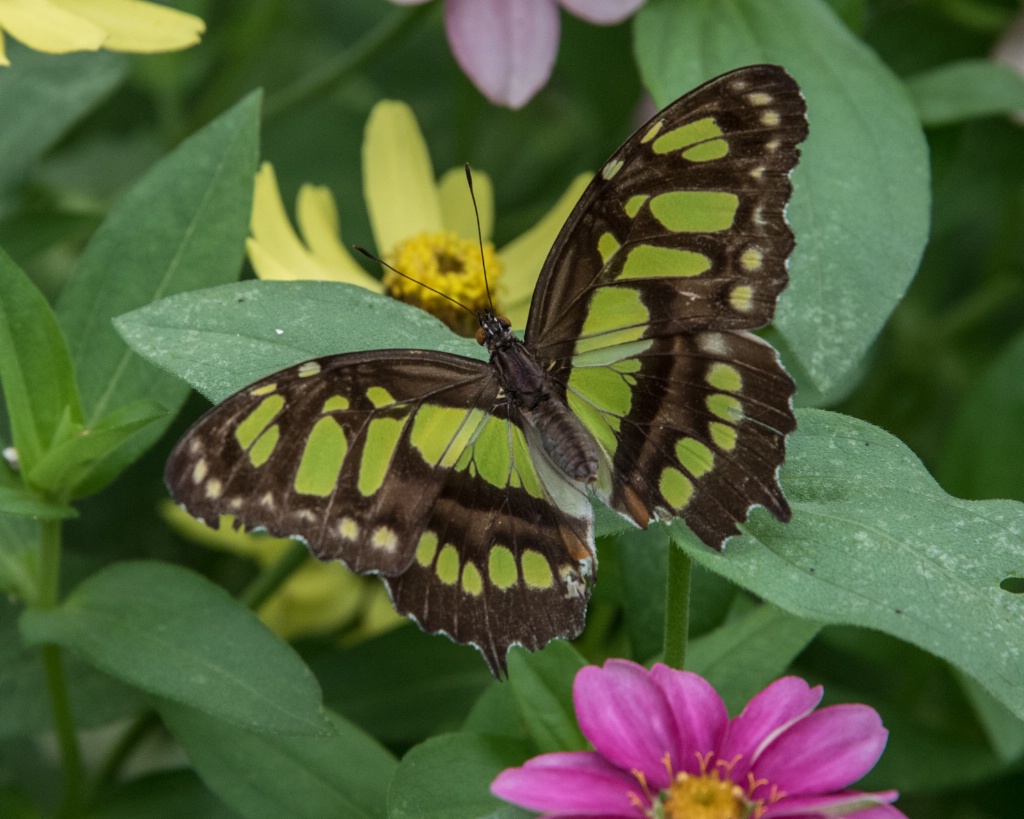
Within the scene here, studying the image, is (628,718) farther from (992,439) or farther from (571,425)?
(992,439)

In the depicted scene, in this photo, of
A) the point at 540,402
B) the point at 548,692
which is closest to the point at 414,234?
the point at 540,402

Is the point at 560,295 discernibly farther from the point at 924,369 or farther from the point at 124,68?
the point at 924,369

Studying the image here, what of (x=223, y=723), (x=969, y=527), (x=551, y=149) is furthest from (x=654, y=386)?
(x=551, y=149)

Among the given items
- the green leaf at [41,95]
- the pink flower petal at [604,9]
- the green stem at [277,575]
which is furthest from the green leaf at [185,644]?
the pink flower petal at [604,9]

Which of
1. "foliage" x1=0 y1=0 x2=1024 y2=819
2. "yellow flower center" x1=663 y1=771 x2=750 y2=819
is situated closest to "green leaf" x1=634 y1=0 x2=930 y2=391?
"foliage" x1=0 y1=0 x2=1024 y2=819

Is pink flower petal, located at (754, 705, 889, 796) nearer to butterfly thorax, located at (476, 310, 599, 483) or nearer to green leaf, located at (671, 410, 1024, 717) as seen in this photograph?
green leaf, located at (671, 410, 1024, 717)
